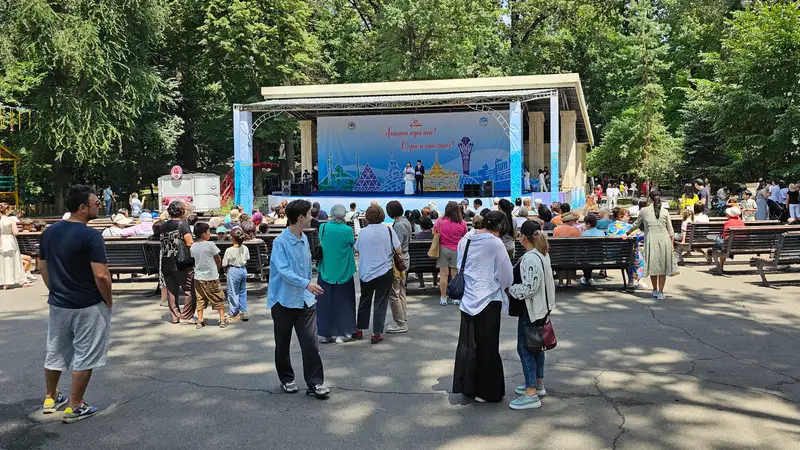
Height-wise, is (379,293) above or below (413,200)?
below

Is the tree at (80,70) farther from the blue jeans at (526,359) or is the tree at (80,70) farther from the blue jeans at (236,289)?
the blue jeans at (526,359)

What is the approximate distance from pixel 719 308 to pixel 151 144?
3510 cm

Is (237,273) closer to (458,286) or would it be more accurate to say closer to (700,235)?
(458,286)

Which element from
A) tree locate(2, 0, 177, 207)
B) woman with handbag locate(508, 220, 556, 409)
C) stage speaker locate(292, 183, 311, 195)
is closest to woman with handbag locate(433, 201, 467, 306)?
woman with handbag locate(508, 220, 556, 409)

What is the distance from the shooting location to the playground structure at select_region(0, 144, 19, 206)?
102 feet

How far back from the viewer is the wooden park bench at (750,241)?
1176cm

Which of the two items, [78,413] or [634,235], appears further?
[634,235]

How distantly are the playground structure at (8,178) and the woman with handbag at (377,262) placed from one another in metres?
28.7

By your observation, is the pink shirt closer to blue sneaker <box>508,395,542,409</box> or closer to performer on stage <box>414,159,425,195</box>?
blue sneaker <box>508,395,542,409</box>

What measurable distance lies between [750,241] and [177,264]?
9516 millimetres

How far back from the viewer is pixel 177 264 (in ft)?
29.0

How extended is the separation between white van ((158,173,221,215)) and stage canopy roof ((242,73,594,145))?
15.6 ft

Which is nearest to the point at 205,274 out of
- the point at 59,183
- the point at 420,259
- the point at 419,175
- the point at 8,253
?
the point at 420,259

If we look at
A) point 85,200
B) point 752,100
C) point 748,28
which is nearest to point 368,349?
point 85,200
